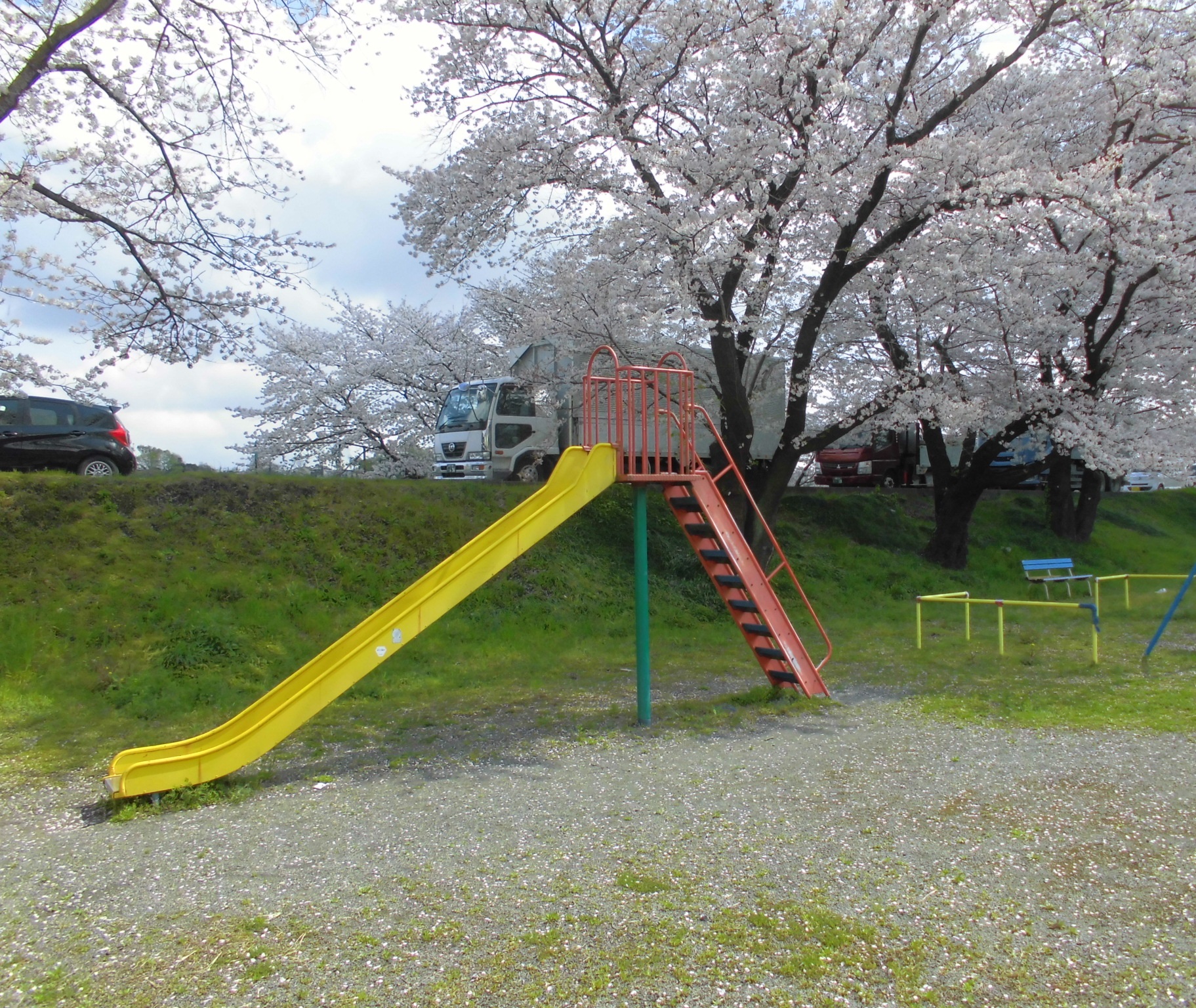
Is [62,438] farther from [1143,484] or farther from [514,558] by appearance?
[1143,484]

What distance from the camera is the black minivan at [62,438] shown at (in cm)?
1392

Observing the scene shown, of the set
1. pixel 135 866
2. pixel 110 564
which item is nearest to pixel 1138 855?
pixel 135 866

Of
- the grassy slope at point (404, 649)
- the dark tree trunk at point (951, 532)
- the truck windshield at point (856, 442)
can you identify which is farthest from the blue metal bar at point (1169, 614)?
the truck windshield at point (856, 442)

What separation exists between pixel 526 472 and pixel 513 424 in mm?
1044

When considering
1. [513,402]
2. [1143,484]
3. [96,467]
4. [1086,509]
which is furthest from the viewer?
[1143,484]

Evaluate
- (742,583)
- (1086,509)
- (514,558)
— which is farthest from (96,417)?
(1086,509)

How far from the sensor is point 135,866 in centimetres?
557

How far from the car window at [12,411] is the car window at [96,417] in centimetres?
75

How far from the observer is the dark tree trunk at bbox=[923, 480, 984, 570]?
21078mm

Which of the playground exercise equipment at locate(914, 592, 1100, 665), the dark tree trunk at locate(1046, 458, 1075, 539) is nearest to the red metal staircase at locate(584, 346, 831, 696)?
the playground exercise equipment at locate(914, 592, 1100, 665)

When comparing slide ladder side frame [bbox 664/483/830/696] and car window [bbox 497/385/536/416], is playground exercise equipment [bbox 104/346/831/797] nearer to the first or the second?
slide ladder side frame [bbox 664/483/830/696]

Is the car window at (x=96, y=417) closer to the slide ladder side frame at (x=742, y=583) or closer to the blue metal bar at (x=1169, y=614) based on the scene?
the slide ladder side frame at (x=742, y=583)

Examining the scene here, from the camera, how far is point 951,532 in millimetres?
21406

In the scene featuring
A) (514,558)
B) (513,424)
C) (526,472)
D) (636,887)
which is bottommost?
(636,887)
